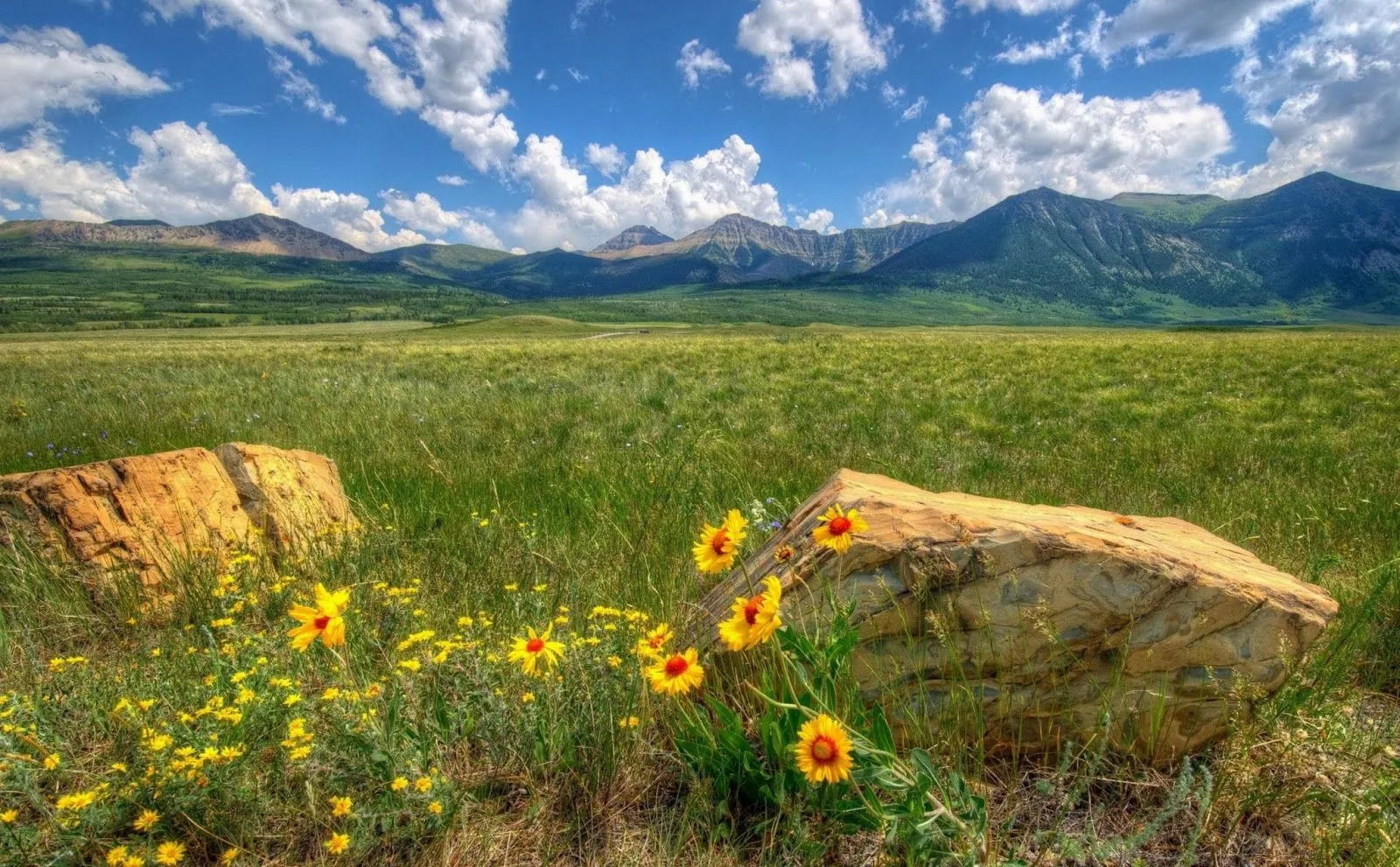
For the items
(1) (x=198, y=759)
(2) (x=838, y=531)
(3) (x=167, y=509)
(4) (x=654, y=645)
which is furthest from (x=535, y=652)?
(3) (x=167, y=509)

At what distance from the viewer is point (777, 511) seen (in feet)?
17.6

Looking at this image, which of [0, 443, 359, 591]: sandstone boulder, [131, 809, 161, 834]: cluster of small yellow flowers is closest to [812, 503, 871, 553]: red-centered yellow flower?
[131, 809, 161, 834]: cluster of small yellow flowers

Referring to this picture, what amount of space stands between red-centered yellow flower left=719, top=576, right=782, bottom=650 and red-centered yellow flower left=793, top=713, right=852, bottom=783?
0.85 feet

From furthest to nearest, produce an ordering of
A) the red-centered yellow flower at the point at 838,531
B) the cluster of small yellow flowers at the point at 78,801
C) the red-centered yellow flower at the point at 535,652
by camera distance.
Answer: the red-centered yellow flower at the point at 535,652 → the red-centered yellow flower at the point at 838,531 → the cluster of small yellow flowers at the point at 78,801

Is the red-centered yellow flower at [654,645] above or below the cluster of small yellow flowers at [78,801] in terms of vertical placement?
above

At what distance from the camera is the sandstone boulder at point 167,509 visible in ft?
13.1

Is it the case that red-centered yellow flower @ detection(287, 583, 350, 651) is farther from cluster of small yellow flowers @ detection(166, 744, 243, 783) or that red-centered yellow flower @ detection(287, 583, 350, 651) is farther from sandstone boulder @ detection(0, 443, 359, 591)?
sandstone boulder @ detection(0, 443, 359, 591)

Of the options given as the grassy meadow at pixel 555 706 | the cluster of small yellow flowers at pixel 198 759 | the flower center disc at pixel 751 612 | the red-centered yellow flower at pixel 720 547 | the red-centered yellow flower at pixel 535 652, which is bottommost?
the grassy meadow at pixel 555 706

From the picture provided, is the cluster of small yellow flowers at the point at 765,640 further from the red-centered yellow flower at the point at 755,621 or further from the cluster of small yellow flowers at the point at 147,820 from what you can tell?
the cluster of small yellow flowers at the point at 147,820

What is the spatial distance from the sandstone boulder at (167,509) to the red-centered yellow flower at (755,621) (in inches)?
137

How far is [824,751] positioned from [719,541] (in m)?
0.70

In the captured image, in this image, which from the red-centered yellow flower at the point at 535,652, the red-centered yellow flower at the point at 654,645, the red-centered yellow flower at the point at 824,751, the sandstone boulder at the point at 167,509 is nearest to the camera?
the red-centered yellow flower at the point at 824,751

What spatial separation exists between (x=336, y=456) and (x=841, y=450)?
6137 mm

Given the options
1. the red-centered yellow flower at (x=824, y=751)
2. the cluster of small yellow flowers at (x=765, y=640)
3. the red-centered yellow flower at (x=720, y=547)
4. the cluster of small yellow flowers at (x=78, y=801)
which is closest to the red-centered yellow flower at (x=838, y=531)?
the cluster of small yellow flowers at (x=765, y=640)
